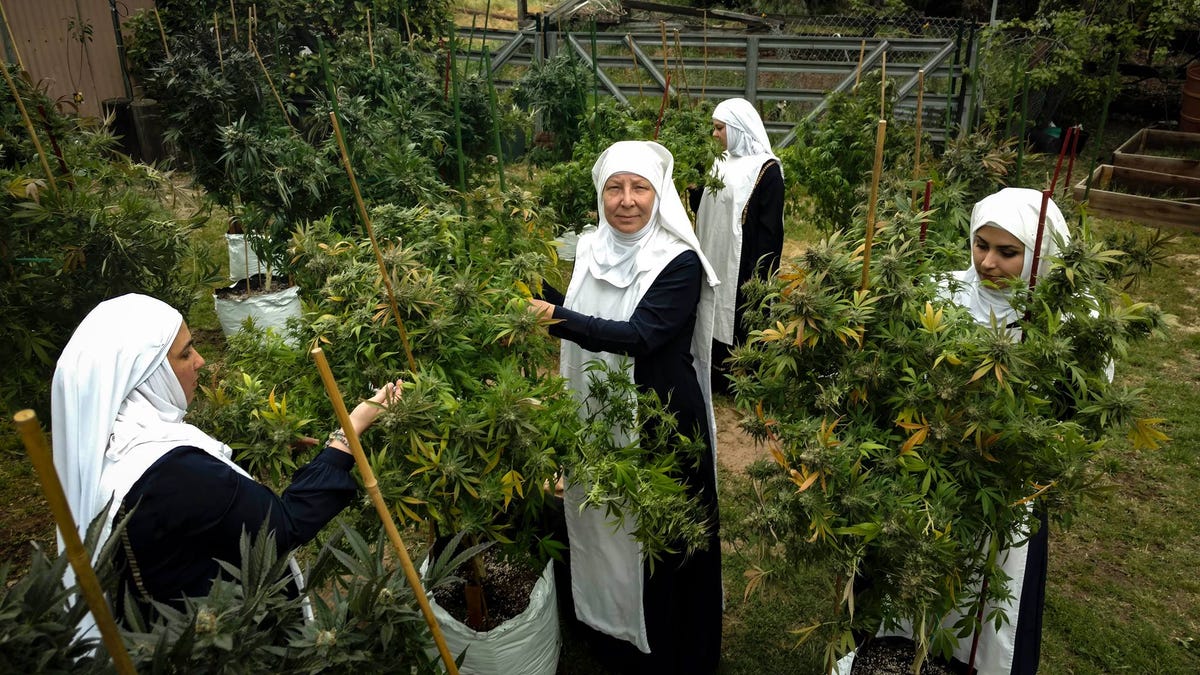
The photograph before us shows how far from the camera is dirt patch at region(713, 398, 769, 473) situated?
182 inches

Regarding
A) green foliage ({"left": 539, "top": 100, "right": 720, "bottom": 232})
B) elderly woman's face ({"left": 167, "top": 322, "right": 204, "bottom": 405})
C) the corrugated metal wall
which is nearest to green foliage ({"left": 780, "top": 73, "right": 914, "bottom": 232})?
green foliage ({"left": 539, "top": 100, "right": 720, "bottom": 232})

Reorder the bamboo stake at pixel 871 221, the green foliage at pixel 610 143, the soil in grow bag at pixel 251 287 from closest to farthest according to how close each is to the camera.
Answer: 1. the bamboo stake at pixel 871 221
2. the green foliage at pixel 610 143
3. the soil in grow bag at pixel 251 287

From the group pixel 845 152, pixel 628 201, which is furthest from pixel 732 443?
pixel 628 201

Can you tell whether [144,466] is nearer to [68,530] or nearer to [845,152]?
[68,530]

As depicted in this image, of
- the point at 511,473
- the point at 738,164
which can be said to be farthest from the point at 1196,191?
the point at 511,473

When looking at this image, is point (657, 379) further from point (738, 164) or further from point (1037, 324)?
point (738, 164)

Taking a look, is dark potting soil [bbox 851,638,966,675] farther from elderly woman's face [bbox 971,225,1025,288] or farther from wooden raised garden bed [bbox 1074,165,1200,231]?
wooden raised garden bed [bbox 1074,165,1200,231]

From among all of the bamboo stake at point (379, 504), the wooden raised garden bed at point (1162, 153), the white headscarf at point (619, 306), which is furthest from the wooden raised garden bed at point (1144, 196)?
the bamboo stake at point (379, 504)

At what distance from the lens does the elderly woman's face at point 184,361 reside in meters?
1.95

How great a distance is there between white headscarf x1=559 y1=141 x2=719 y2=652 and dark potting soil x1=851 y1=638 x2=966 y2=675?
31.7 inches

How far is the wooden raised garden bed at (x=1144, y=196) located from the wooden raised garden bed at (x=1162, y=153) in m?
0.24

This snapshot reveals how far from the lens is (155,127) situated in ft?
30.1

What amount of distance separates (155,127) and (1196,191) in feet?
36.2

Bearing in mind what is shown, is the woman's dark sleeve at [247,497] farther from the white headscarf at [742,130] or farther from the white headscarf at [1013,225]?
the white headscarf at [742,130]
